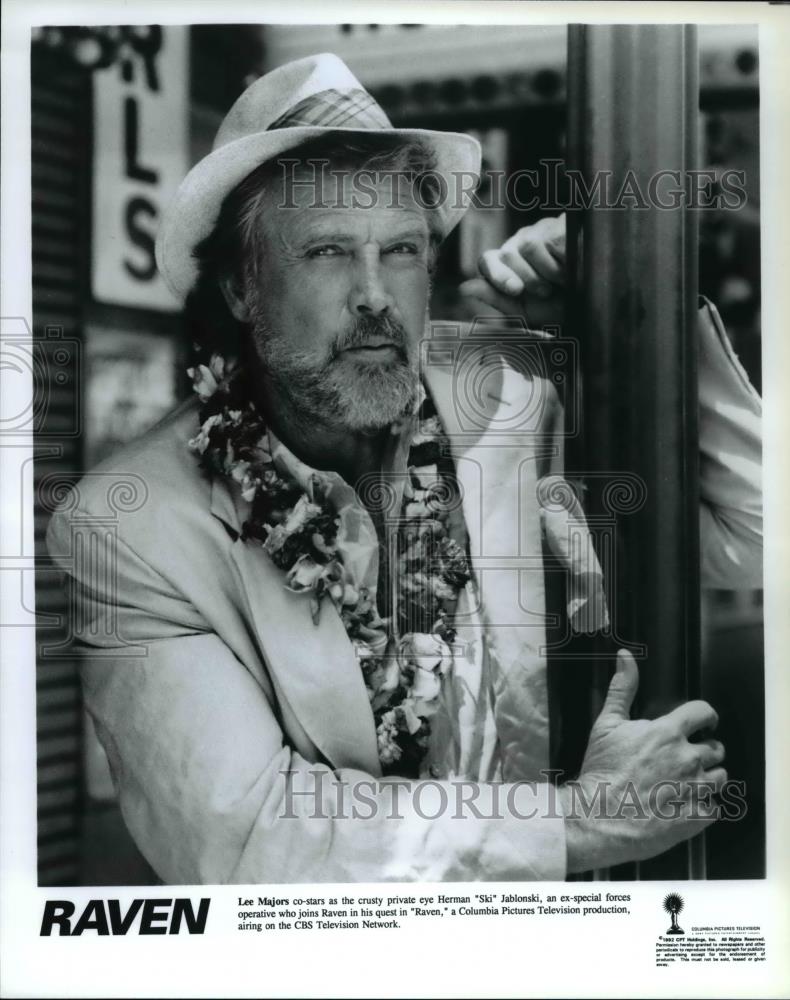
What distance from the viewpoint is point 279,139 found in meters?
2.95

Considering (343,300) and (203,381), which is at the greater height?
(343,300)

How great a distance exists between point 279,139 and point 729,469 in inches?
62.2

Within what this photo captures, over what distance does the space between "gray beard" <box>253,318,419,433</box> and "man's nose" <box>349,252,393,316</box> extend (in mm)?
44

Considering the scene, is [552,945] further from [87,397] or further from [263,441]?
[87,397]

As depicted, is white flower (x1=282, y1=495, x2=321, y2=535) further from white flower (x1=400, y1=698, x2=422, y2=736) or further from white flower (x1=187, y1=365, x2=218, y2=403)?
white flower (x1=400, y1=698, x2=422, y2=736)

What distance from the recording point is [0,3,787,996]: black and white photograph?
3.03 m

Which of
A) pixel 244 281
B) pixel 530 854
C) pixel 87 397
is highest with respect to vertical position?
pixel 244 281

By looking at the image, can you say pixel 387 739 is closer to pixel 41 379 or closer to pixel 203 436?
pixel 203 436

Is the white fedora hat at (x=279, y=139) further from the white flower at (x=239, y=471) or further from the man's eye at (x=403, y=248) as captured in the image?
the white flower at (x=239, y=471)

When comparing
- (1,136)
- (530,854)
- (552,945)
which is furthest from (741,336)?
(1,136)

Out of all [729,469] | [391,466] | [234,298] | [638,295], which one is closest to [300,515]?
[391,466]

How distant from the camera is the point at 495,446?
122 inches

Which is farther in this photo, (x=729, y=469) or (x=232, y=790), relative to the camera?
(x=729, y=469)

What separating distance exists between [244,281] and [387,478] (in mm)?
685
